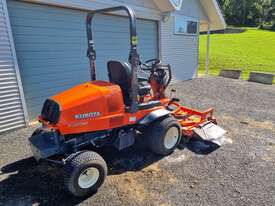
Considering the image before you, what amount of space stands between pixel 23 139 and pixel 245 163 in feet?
13.3

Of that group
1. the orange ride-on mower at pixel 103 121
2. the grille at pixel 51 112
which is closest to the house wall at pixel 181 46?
the orange ride-on mower at pixel 103 121

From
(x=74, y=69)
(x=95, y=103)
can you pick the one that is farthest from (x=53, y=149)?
(x=74, y=69)

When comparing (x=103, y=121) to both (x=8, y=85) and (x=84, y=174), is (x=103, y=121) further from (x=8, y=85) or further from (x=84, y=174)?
(x=8, y=85)

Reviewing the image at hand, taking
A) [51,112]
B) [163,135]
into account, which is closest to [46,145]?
[51,112]

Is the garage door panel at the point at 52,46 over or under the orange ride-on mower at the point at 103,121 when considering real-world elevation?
over

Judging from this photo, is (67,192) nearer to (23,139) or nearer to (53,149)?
(53,149)

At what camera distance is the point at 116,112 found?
2.96 metres

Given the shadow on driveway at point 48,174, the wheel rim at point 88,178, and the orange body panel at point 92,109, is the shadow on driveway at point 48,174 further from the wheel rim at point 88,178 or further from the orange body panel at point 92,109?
the orange body panel at point 92,109

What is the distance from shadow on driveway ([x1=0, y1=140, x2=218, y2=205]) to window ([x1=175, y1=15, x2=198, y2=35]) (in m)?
6.37

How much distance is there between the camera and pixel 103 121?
2.85 meters

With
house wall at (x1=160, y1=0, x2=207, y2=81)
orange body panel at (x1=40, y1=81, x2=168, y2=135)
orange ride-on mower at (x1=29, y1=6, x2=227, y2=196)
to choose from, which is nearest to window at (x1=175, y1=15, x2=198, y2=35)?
house wall at (x1=160, y1=0, x2=207, y2=81)

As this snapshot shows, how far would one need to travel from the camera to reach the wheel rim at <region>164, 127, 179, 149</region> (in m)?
3.52

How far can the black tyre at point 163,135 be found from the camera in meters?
3.34

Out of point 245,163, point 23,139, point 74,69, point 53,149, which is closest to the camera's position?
point 53,149
